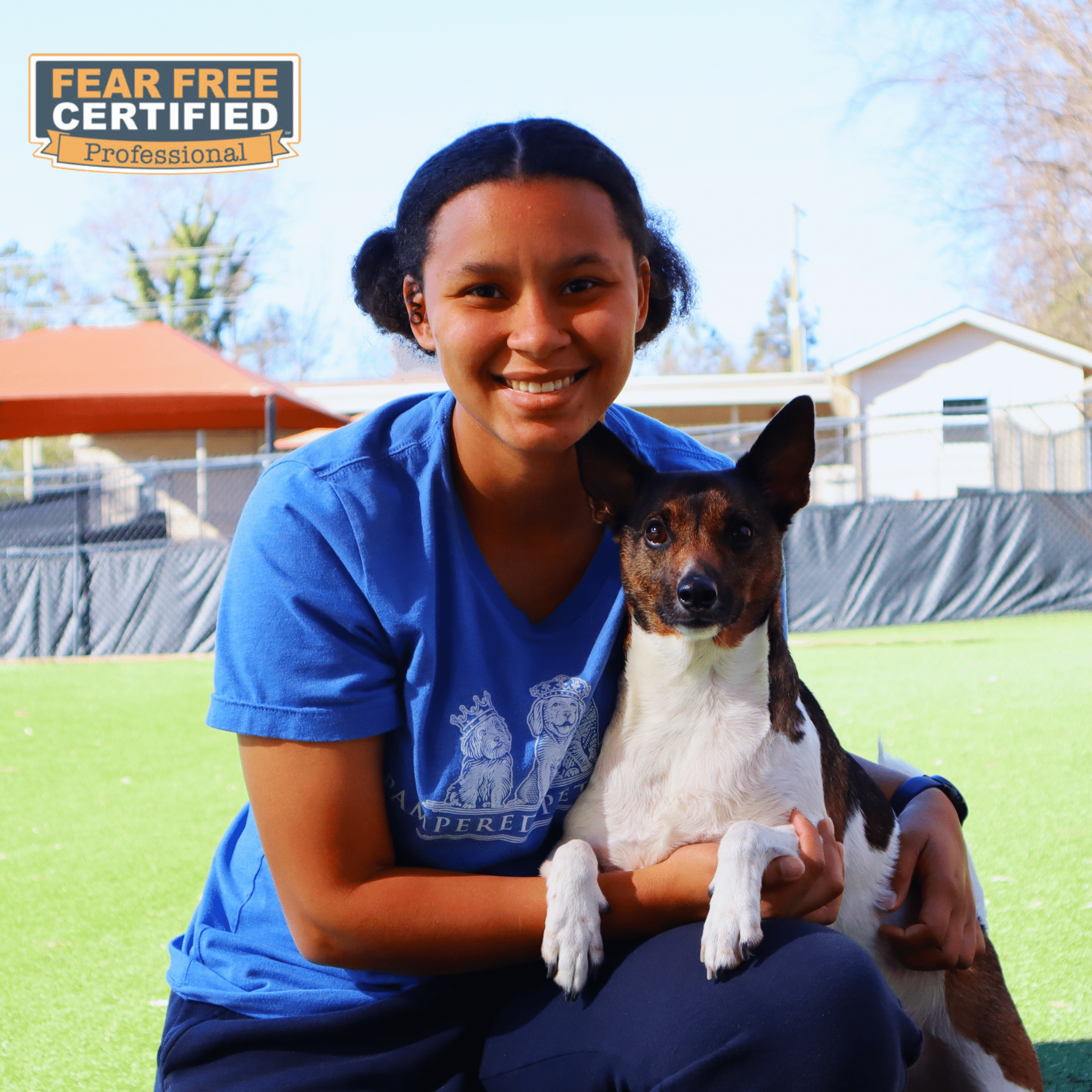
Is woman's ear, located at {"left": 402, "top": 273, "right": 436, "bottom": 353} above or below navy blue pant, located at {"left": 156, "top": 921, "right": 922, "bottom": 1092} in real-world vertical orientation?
above

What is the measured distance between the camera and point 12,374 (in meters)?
14.7

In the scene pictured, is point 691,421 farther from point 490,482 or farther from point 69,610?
point 490,482

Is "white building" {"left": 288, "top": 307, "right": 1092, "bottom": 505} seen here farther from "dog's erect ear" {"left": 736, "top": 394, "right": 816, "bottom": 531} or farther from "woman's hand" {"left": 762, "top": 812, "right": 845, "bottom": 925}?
"woman's hand" {"left": 762, "top": 812, "right": 845, "bottom": 925}

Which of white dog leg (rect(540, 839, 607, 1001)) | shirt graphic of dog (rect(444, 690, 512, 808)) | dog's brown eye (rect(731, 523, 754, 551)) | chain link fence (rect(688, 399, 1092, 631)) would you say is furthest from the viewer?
chain link fence (rect(688, 399, 1092, 631))

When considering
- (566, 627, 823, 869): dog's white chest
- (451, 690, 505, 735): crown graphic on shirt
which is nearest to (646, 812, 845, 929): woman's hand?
(566, 627, 823, 869): dog's white chest

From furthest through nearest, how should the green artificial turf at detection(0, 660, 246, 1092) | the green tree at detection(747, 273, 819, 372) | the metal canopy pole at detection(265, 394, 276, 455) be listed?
the green tree at detection(747, 273, 819, 372)
the metal canopy pole at detection(265, 394, 276, 455)
the green artificial turf at detection(0, 660, 246, 1092)

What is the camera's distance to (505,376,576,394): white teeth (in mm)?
1984

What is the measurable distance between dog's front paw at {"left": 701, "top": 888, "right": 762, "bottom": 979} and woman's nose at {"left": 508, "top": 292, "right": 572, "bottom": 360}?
96 cm

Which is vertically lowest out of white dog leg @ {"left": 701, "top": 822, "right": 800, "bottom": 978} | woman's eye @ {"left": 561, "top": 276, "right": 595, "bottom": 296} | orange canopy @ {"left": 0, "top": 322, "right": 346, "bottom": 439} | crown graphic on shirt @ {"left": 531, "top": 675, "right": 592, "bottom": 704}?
white dog leg @ {"left": 701, "top": 822, "right": 800, "bottom": 978}

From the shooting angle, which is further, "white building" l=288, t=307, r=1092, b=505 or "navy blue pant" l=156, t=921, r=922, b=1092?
Answer: "white building" l=288, t=307, r=1092, b=505

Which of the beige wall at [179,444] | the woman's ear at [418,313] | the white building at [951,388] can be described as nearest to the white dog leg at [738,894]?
the woman's ear at [418,313]

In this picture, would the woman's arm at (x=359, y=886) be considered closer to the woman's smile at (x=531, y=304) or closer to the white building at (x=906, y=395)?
the woman's smile at (x=531, y=304)

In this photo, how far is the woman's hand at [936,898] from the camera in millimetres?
2217

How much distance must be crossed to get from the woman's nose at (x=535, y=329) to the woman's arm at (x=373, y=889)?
0.72 m
